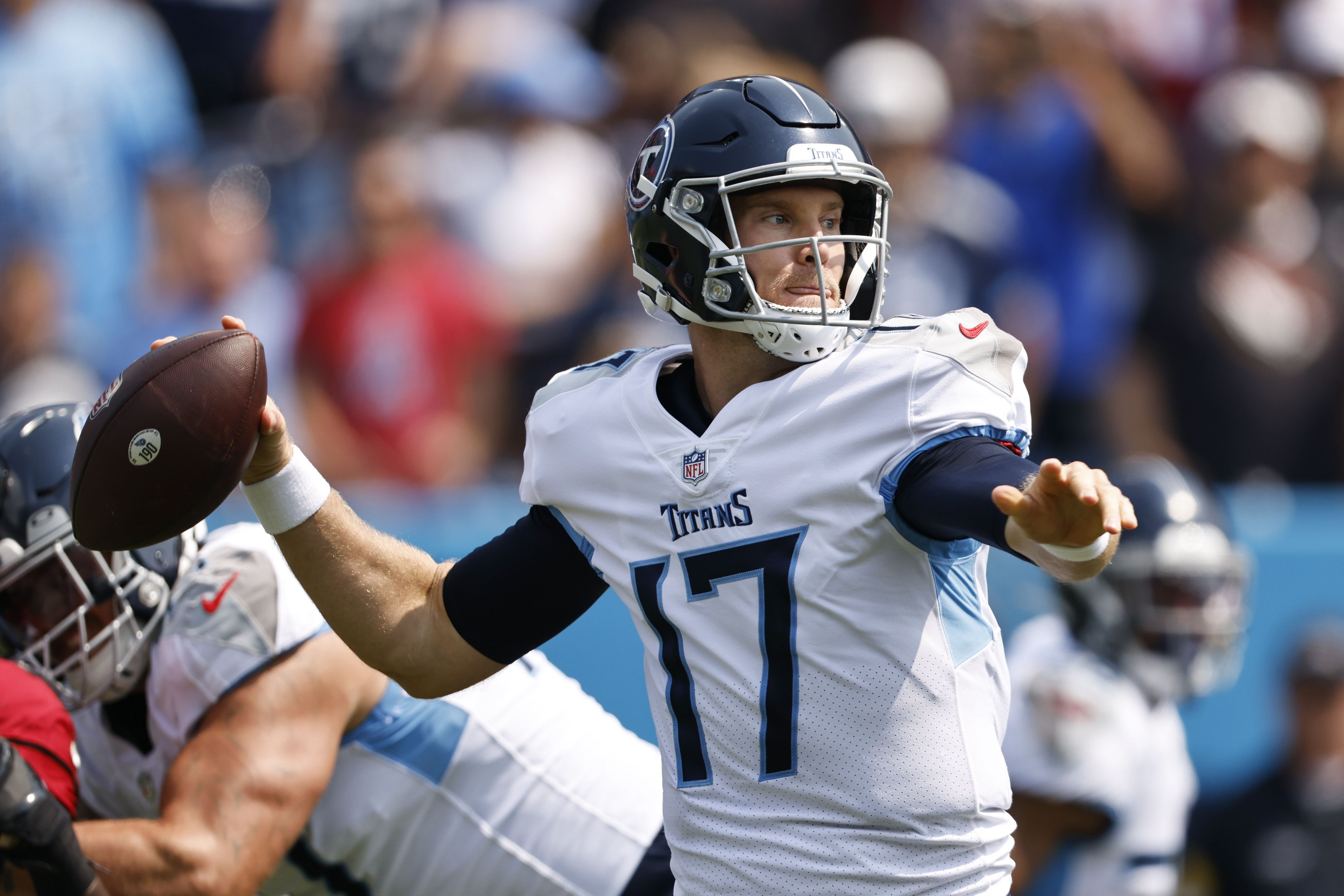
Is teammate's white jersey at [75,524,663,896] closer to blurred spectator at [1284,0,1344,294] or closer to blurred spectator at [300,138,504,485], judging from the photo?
blurred spectator at [300,138,504,485]

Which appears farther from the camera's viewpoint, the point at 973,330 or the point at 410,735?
the point at 410,735

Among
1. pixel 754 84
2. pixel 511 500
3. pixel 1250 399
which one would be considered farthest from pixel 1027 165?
pixel 754 84

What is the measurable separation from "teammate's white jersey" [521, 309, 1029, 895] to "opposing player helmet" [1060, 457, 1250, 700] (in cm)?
243

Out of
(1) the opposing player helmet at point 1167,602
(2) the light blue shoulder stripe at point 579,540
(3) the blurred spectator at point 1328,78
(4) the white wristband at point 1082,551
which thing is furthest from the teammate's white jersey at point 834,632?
(3) the blurred spectator at point 1328,78

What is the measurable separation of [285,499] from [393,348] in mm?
3673

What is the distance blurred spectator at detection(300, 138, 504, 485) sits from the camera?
20.1ft

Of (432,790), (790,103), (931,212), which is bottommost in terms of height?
(931,212)

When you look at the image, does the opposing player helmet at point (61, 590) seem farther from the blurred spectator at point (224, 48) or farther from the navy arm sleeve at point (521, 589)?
the blurred spectator at point (224, 48)

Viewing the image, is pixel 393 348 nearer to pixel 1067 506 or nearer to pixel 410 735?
pixel 410 735

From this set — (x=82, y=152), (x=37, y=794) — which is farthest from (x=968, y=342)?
(x=82, y=152)

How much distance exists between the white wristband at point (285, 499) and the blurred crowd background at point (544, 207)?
133 inches

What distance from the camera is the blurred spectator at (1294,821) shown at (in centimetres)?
508

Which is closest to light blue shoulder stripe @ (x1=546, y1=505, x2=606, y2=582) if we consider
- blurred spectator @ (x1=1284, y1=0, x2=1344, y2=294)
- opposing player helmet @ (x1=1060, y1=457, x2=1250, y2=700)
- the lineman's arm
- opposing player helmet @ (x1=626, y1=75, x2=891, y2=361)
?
opposing player helmet @ (x1=626, y1=75, x2=891, y2=361)

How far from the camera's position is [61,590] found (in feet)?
9.59
